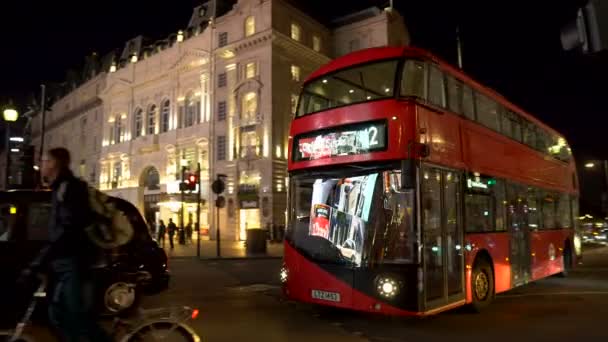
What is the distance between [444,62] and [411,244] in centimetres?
333

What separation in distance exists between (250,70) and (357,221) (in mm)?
32600

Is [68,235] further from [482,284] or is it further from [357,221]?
[482,284]

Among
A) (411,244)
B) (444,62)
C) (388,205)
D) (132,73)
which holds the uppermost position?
(132,73)

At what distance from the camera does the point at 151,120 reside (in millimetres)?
46531

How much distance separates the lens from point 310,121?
835cm

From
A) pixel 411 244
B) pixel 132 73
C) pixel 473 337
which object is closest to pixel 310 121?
pixel 411 244

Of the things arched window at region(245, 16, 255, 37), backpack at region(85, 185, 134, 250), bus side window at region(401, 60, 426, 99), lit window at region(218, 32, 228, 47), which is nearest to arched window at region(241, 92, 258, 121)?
arched window at region(245, 16, 255, 37)

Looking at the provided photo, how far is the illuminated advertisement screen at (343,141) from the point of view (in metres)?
7.39

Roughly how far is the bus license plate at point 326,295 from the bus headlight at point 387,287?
0.67m

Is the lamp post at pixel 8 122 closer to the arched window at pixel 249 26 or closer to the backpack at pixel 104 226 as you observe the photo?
the backpack at pixel 104 226

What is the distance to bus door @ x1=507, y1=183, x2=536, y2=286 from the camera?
10172 millimetres

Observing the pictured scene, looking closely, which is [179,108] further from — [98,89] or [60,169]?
[60,169]

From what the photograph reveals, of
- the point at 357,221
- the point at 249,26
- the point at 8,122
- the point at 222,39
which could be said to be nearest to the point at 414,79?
the point at 357,221

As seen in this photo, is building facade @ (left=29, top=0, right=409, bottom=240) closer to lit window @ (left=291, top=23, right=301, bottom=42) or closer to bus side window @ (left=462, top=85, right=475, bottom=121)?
lit window @ (left=291, top=23, right=301, bottom=42)
